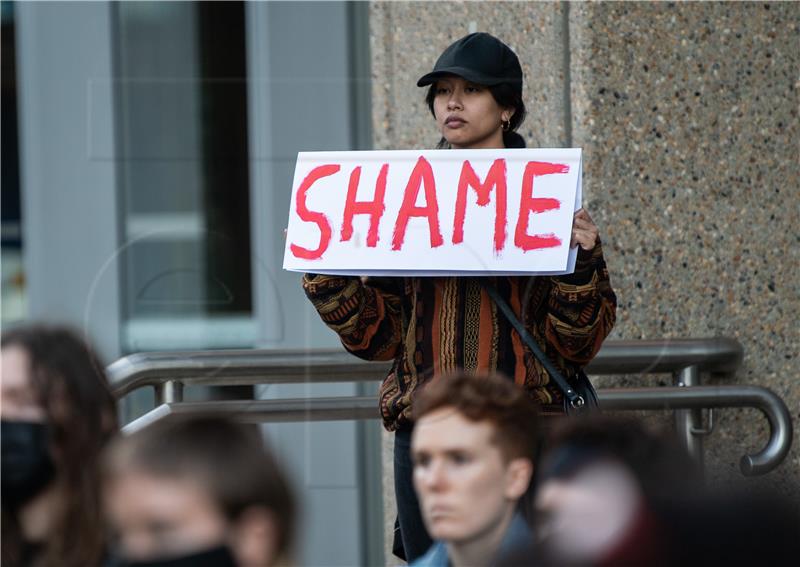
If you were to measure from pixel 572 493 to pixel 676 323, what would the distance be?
9.19ft

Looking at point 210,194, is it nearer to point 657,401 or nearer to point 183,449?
point 657,401

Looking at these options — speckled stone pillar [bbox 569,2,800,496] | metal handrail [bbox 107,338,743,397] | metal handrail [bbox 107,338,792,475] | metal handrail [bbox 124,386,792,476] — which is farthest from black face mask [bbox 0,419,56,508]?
speckled stone pillar [bbox 569,2,800,496]

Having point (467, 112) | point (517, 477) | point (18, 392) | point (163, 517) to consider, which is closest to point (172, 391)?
point (467, 112)

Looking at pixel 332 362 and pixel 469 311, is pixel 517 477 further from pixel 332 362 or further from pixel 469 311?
pixel 332 362

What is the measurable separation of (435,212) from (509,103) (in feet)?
1.02

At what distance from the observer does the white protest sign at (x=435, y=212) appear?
3365 mm

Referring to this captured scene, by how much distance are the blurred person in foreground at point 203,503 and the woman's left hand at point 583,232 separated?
144cm

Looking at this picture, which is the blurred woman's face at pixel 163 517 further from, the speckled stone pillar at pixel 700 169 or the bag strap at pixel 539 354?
the speckled stone pillar at pixel 700 169

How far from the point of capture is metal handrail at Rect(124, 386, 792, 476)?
4168mm

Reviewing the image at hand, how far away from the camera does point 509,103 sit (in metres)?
3.42

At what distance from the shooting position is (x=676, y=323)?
4527mm

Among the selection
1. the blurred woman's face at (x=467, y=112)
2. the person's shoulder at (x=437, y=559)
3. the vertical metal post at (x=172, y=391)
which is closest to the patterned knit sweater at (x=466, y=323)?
the blurred woman's face at (x=467, y=112)

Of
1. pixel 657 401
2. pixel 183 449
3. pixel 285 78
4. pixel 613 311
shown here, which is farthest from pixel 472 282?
pixel 285 78

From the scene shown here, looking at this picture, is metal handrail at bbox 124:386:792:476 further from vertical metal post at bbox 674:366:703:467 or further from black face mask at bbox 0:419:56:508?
black face mask at bbox 0:419:56:508
